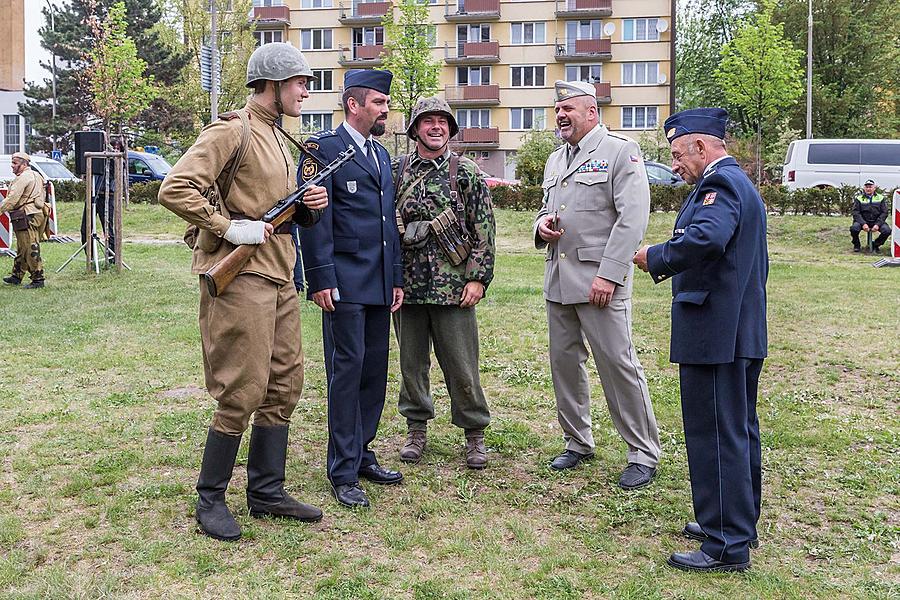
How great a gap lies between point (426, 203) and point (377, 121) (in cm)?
60

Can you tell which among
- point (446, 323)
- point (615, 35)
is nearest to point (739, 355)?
point (446, 323)

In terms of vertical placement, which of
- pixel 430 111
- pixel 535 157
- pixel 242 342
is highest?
pixel 535 157

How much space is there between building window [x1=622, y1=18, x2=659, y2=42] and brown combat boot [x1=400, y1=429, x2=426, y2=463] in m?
51.5

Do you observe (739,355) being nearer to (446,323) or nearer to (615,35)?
(446,323)

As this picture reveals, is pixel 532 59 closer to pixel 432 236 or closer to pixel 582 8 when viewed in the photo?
pixel 582 8

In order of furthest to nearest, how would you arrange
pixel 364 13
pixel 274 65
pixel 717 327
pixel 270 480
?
pixel 364 13 → pixel 270 480 → pixel 274 65 → pixel 717 327

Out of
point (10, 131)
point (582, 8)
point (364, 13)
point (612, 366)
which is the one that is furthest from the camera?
point (10, 131)

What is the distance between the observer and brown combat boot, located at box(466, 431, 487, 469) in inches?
228

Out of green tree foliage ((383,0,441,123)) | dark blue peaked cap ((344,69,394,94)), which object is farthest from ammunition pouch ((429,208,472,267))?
green tree foliage ((383,0,441,123))

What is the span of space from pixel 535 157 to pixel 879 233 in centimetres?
1461

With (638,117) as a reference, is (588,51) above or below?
above

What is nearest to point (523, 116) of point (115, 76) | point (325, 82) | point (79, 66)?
point (325, 82)

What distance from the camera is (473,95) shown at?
54.7 meters

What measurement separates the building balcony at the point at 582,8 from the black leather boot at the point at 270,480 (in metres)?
52.2
